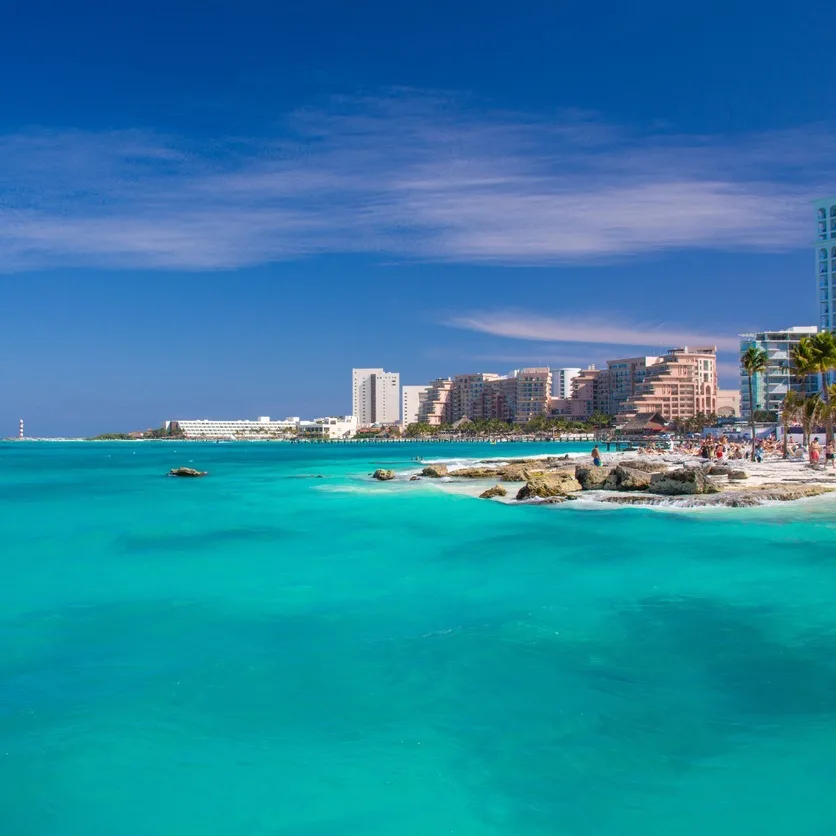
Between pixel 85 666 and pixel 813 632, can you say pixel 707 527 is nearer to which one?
pixel 813 632

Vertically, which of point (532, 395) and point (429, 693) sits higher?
point (532, 395)

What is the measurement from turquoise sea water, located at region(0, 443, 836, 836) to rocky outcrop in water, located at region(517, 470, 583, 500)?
12.6 m

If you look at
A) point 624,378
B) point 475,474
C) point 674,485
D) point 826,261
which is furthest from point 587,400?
point 674,485

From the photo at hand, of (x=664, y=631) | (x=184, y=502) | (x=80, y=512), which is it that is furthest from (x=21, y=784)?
(x=184, y=502)

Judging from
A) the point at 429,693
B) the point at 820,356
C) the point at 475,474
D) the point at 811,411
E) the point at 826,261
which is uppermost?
the point at 826,261

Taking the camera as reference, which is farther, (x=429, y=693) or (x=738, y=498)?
(x=738, y=498)

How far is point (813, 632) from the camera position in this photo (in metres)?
12.4

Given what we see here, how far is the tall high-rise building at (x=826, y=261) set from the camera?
11550 cm

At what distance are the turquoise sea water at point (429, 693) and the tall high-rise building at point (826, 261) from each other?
110 m

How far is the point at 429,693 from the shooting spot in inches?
400

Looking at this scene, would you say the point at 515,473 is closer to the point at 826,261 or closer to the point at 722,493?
the point at 722,493

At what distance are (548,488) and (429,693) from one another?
24773 mm

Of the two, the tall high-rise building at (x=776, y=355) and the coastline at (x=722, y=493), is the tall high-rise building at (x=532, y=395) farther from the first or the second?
the coastline at (x=722, y=493)

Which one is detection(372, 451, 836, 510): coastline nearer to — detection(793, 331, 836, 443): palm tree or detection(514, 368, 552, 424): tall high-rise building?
detection(793, 331, 836, 443): palm tree
